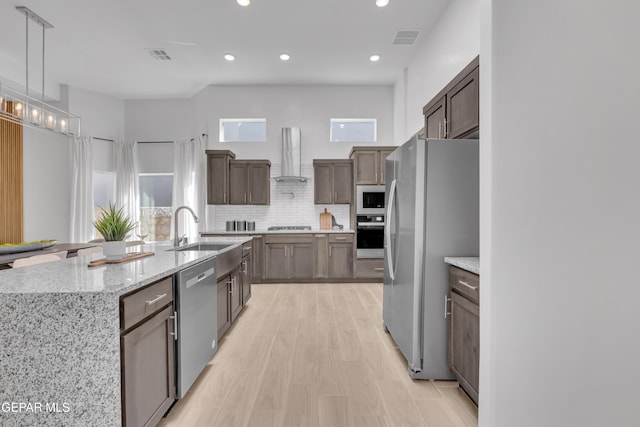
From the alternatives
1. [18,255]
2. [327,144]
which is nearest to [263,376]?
[18,255]

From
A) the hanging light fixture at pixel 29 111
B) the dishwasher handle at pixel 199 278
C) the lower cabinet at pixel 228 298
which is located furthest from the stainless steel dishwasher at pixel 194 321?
the hanging light fixture at pixel 29 111

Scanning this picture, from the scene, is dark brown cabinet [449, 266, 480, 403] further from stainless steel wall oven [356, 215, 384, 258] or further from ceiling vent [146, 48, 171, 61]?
ceiling vent [146, 48, 171, 61]

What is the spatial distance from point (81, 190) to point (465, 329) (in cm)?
700

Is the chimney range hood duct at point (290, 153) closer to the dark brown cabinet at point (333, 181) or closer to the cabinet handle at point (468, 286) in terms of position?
the dark brown cabinet at point (333, 181)

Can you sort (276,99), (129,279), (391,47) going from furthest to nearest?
(276,99), (391,47), (129,279)

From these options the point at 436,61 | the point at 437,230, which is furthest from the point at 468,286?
the point at 436,61

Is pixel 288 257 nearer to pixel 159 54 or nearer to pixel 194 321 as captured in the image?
pixel 194 321

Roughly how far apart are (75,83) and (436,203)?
7004 mm

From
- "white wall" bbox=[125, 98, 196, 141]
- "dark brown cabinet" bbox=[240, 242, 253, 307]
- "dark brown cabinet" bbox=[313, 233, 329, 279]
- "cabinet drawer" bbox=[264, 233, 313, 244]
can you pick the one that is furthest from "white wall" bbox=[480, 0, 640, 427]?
"white wall" bbox=[125, 98, 196, 141]

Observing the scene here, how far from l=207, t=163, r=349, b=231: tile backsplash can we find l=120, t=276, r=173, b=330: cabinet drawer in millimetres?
4208

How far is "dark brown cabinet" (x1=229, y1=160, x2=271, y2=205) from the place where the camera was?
18.7 feet

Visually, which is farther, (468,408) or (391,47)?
(391,47)

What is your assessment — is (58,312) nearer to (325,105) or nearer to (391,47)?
(391,47)

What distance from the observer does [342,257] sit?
17.6ft
